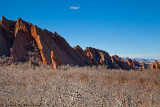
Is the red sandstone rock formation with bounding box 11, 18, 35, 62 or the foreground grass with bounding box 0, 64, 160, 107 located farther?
the red sandstone rock formation with bounding box 11, 18, 35, 62

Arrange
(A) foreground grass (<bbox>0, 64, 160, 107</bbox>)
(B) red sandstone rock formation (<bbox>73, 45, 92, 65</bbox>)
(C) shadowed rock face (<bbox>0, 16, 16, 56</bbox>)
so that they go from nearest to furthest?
(A) foreground grass (<bbox>0, 64, 160, 107</bbox>) < (C) shadowed rock face (<bbox>0, 16, 16, 56</bbox>) < (B) red sandstone rock formation (<bbox>73, 45, 92, 65</bbox>)

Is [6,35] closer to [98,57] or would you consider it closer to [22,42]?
[22,42]

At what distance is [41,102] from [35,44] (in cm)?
1546

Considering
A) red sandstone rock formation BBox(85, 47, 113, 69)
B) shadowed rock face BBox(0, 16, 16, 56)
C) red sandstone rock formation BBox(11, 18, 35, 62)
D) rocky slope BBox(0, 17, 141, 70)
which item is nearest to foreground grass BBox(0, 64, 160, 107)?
rocky slope BBox(0, 17, 141, 70)

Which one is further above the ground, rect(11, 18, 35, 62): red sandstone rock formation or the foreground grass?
rect(11, 18, 35, 62): red sandstone rock formation

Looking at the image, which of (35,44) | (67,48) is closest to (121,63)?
(67,48)

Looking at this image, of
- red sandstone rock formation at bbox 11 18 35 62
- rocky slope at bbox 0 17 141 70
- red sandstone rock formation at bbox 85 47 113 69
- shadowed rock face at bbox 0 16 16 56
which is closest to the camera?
rocky slope at bbox 0 17 141 70

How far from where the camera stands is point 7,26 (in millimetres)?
20188

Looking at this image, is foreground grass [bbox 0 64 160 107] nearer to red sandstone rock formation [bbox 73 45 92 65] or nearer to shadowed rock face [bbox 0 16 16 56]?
shadowed rock face [bbox 0 16 16 56]

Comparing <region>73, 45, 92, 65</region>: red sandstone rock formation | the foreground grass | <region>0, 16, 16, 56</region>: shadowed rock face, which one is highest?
<region>0, 16, 16, 56</region>: shadowed rock face

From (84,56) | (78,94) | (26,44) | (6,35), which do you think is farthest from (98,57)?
(78,94)

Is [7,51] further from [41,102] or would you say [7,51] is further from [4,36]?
[41,102]

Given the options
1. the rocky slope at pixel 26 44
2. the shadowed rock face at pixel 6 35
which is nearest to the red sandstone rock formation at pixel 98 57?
the rocky slope at pixel 26 44

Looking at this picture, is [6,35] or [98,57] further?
[98,57]
